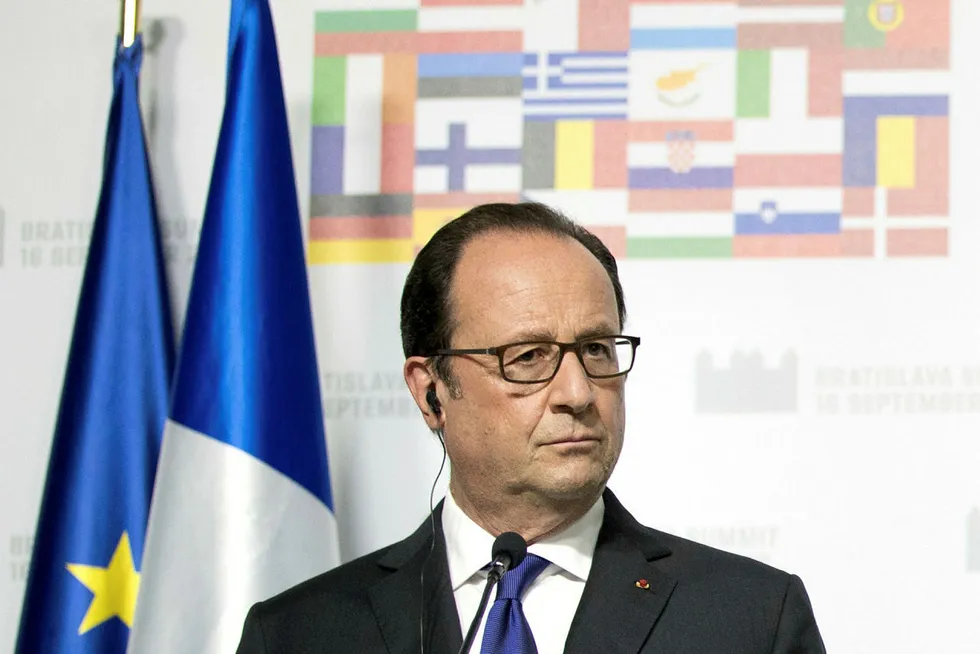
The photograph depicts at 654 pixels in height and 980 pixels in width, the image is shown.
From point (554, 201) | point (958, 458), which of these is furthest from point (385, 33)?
point (958, 458)

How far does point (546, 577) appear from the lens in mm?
2168

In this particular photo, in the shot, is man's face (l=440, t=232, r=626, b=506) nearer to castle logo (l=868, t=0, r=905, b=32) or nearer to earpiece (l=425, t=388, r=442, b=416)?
earpiece (l=425, t=388, r=442, b=416)

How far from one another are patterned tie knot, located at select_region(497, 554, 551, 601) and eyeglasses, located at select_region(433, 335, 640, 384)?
11.3 inches

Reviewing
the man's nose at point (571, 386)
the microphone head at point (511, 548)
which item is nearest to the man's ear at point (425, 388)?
the man's nose at point (571, 386)

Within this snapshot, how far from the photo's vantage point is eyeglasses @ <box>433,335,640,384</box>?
2129mm

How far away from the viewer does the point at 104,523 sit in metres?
3.16

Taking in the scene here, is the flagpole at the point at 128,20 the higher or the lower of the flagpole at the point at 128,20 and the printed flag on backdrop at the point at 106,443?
the higher

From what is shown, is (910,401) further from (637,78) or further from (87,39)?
(87,39)

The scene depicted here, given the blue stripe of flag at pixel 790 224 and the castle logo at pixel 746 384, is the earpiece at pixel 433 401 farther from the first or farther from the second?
the blue stripe of flag at pixel 790 224

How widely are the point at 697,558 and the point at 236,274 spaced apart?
1.36m

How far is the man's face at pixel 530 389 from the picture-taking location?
2086 mm

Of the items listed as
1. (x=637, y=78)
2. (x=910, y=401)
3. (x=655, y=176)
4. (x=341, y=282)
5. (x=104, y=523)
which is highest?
(x=637, y=78)

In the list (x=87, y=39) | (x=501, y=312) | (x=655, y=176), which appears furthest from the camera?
(x=87, y=39)

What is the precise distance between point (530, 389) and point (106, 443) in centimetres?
144
